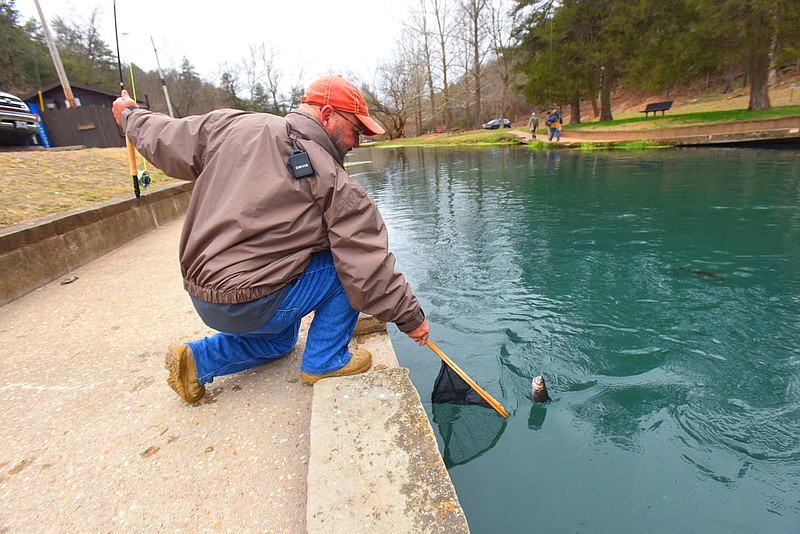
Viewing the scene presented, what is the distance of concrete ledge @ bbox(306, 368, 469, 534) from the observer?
140cm

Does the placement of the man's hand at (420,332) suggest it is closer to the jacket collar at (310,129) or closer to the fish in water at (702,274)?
the jacket collar at (310,129)

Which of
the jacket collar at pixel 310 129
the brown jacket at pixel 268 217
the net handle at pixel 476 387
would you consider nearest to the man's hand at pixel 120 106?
the brown jacket at pixel 268 217

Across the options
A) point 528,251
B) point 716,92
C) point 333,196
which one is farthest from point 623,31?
point 333,196

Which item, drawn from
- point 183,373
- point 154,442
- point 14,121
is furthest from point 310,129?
point 14,121

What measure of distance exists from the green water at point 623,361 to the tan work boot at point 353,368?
2.23 feet

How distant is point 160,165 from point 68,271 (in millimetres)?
3407

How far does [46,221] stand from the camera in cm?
420

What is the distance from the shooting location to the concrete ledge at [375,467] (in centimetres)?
140

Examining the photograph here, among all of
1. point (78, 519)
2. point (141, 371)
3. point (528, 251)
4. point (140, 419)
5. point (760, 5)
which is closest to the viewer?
point (78, 519)

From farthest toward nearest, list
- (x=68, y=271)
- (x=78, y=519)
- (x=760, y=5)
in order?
1. (x=760, y=5)
2. (x=68, y=271)
3. (x=78, y=519)

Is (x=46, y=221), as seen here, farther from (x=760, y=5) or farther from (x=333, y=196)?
(x=760, y=5)

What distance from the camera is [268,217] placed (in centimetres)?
185

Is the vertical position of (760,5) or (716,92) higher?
Result: (760,5)

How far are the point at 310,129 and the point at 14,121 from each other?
1102cm
